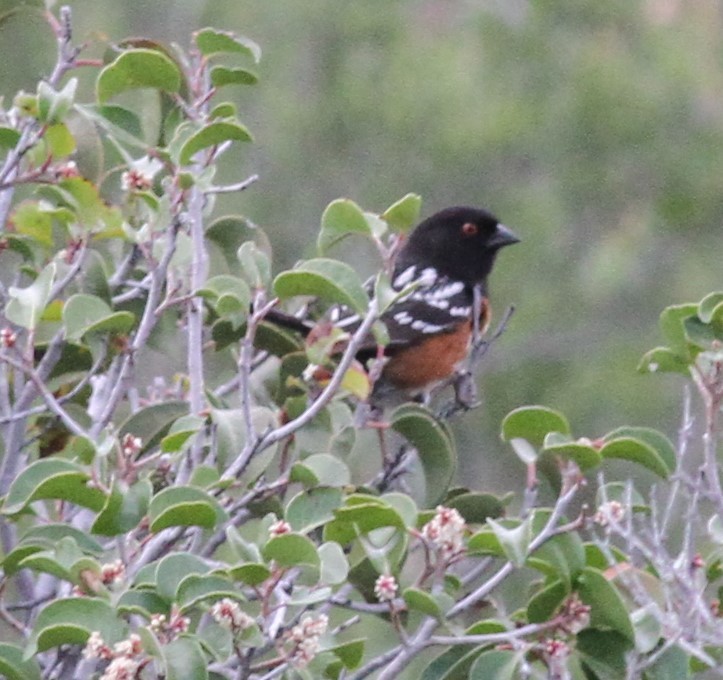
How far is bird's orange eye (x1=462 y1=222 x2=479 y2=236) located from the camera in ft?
15.8

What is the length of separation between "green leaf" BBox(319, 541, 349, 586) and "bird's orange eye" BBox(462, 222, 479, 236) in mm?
3063

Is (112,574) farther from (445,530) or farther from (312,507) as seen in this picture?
(445,530)

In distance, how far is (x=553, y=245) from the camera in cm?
916

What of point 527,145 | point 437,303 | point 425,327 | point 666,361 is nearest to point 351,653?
point 666,361

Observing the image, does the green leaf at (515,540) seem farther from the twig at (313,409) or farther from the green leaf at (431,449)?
the green leaf at (431,449)

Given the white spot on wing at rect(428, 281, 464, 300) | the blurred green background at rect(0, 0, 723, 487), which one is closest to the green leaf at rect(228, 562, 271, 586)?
the white spot on wing at rect(428, 281, 464, 300)

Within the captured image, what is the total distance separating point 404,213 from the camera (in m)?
2.09

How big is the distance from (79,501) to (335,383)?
0.37 meters

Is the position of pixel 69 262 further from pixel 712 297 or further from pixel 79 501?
pixel 712 297

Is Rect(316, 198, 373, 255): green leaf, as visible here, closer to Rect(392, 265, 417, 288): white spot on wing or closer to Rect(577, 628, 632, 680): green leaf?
Rect(577, 628, 632, 680): green leaf

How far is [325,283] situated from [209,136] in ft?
0.94

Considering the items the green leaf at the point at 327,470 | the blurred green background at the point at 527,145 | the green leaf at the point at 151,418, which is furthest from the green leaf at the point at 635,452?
the blurred green background at the point at 527,145

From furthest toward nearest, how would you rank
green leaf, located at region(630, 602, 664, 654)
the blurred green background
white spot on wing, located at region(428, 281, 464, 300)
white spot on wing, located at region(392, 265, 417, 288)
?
the blurred green background < white spot on wing, located at region(392, 265, 417, 288) < white spot on wing, located at region(428, 281, 464, 300) < green leaf, located at region(630, 602, 664, 654)

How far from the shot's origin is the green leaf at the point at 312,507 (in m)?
1.90
